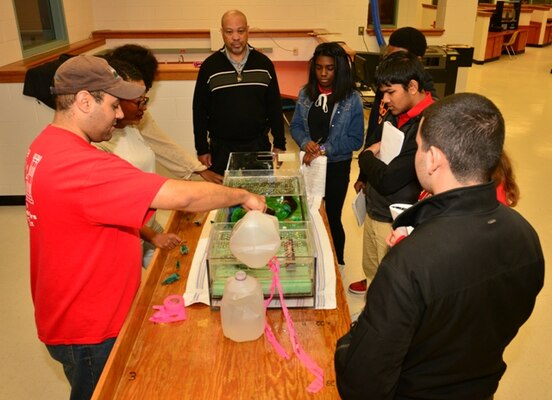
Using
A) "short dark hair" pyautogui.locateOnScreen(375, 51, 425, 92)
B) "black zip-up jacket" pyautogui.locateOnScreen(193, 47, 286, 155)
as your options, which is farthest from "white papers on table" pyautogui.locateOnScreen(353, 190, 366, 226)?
"black zip-up jacket" pyautogui.locateOnScreen(193, 47, 286, 155)

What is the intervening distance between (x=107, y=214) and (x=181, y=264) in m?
0.67

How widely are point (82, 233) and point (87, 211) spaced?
12 cm

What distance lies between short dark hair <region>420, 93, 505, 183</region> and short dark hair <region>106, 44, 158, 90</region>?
4.87 feet

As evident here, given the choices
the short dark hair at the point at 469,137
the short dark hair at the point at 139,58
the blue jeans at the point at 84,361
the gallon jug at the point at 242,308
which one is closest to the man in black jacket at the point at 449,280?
the short dark hair at the point at 469,137

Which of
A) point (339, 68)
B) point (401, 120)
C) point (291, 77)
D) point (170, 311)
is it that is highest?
point (339, 68)

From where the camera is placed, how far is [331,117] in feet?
8.78

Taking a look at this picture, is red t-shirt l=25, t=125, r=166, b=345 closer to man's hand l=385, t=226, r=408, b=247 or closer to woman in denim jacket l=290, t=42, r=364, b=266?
man's hand l=385, t=226, r=408, b=247

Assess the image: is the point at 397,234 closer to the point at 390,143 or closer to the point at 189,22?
the point at 390,143

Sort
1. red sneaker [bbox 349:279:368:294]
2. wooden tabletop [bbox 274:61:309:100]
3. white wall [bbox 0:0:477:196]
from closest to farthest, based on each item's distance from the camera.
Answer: red sneaker [bbox 349:279:368:294] → white wall [bbox 0:0:477:196] → wooden tabletop [bbox 274:61:309:100]

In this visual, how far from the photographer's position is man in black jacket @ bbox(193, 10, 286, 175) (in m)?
2.91

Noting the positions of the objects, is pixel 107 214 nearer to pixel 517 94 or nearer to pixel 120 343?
pixel 120 343

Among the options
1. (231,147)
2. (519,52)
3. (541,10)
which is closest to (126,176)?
(231,147)

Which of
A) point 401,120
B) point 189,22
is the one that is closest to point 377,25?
point 189,22

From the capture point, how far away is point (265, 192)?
6.70 feet
